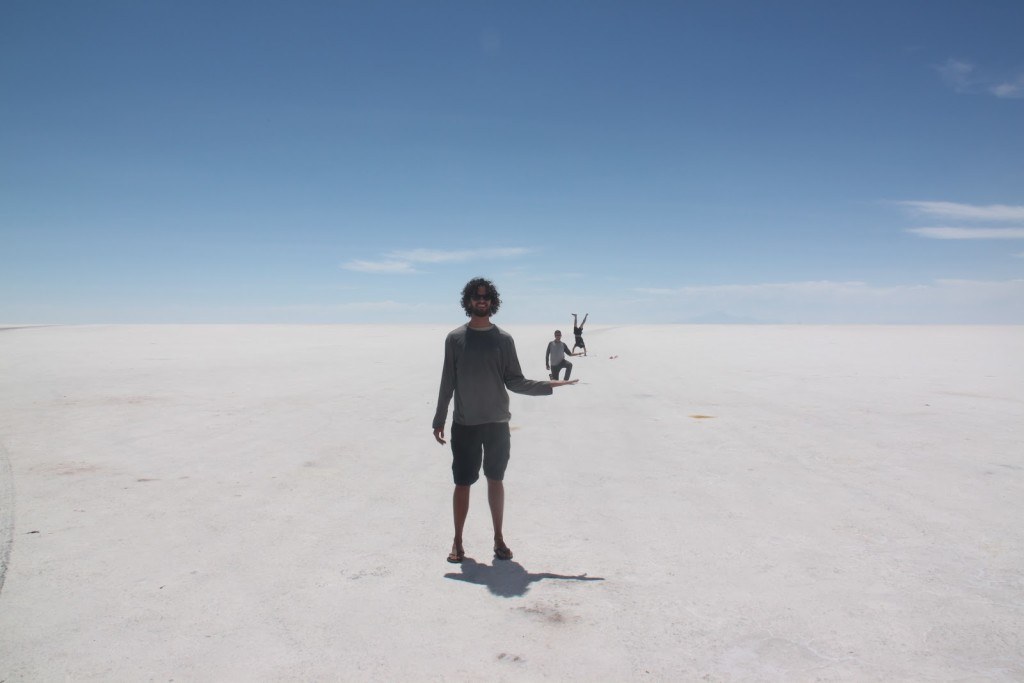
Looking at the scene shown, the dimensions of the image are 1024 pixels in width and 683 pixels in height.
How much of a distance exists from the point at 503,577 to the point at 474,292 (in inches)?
78.5

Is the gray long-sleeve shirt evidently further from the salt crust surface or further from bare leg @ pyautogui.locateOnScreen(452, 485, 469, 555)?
the salt crust surface

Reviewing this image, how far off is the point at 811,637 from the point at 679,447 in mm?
5092

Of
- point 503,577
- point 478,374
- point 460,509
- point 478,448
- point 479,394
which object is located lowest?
point 503,577

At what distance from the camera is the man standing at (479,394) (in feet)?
15.3

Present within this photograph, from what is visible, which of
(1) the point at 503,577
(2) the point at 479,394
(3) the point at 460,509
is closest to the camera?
(1) the point at 503,577

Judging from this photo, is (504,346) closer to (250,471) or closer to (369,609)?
(369,609)

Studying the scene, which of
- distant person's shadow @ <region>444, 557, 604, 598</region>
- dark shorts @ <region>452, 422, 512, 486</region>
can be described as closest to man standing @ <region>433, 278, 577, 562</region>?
dark shorts @ <region>452, 422, 512, 486</region>

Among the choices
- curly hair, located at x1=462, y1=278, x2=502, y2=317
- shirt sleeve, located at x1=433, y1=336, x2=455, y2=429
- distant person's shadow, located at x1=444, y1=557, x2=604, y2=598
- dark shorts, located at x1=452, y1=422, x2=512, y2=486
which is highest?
curly hair, located at x1=462, y1=278, x2=502, y2=317

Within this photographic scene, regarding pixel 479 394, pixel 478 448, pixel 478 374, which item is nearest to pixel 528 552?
pixel 478 448

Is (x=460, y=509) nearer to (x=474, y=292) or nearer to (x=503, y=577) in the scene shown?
(x=503, y=577)

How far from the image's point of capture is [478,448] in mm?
4793

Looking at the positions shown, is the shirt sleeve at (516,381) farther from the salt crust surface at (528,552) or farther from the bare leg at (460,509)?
the salt crust surface at (528,552)

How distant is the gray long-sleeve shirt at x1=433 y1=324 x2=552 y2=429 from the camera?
4.66 m

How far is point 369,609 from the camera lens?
12.8 feet
